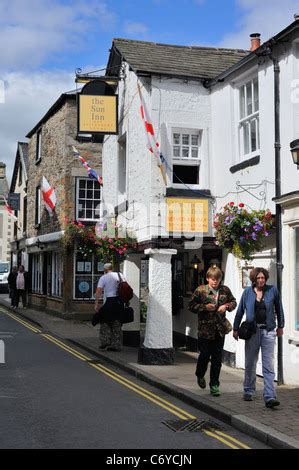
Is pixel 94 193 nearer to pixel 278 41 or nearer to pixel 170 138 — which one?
pixel 170 138

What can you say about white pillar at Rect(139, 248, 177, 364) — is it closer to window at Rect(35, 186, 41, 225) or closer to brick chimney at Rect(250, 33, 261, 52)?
brick chimney at Rect(250, 33, 261, 52)

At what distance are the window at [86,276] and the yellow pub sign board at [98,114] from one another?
8.79 meters

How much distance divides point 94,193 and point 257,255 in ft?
40.6

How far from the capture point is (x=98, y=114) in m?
13.1

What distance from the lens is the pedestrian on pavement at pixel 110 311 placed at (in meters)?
12.2

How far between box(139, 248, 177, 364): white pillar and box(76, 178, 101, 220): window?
10844 mm

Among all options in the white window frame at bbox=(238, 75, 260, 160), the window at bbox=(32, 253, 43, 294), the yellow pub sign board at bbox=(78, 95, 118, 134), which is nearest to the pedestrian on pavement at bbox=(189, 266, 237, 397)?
the white window frame at bbox=(238, 75, 260, 160)

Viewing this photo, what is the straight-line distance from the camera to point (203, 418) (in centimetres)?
708

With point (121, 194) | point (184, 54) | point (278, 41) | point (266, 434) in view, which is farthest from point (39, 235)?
point (266, 434)

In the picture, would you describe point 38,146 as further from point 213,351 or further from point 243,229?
point 213,351

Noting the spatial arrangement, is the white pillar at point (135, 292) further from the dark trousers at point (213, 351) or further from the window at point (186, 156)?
the dark trousers at point (213, 351)

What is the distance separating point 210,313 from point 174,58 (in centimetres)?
641

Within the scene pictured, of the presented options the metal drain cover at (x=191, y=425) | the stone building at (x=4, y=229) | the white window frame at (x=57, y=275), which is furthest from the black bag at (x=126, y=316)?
the stone building at (x=4, y=229)

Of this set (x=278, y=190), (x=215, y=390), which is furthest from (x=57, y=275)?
(x=215, y=390)
